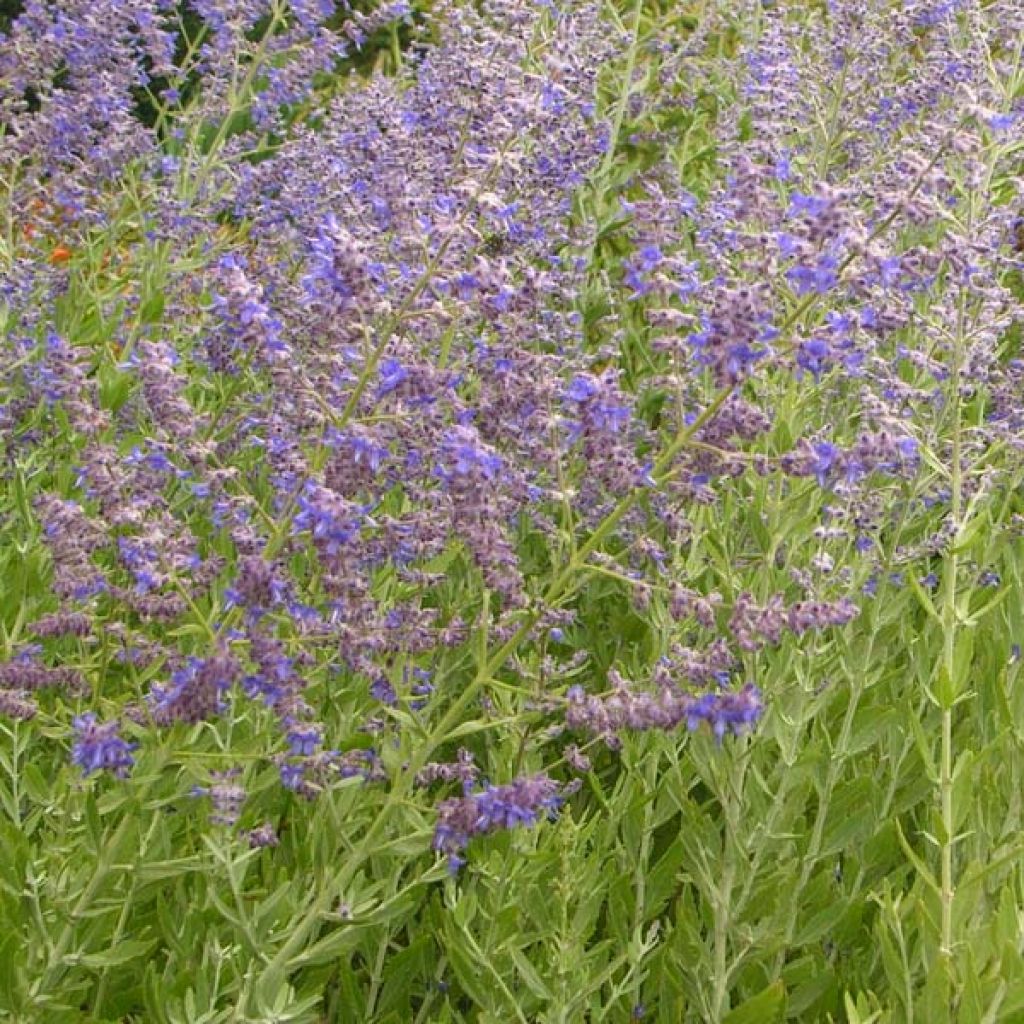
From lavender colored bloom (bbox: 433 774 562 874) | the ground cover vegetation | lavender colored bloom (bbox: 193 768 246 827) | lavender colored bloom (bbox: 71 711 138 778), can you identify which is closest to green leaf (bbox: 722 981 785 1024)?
the ground cover vegetation

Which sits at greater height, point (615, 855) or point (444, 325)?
point (444, 325)

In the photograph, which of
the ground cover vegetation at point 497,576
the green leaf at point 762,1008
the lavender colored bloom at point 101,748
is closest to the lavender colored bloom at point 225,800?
the ground cover vegetation at point 497,576

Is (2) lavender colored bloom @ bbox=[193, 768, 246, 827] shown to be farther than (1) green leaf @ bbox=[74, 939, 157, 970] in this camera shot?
No

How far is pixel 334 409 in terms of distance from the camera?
114 inches

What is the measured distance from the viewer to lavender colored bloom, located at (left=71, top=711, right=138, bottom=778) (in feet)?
8.79

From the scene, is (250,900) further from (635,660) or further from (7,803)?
(635,660)

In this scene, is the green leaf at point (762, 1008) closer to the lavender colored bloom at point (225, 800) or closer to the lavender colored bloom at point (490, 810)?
the lavender colored bloom at point (490, 810)

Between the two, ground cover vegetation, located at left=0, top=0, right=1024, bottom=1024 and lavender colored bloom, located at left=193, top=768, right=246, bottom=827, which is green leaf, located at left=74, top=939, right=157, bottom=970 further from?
lavender colored bloom, located at left=193, top=768, right=246, bottom=827

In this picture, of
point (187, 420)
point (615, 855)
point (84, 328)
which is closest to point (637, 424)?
point (615, 855)

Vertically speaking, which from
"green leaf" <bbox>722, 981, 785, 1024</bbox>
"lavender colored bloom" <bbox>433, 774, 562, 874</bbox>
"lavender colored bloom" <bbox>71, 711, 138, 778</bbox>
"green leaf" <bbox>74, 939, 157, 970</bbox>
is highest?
"lavender colored bloom" <bbox>71, 711, 138, 778</bbox>

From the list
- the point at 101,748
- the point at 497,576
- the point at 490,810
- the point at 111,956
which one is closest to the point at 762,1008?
the point at 490,810

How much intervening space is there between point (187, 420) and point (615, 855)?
156 centimetres

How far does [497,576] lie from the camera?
268cm

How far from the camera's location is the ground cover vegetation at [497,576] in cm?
267
